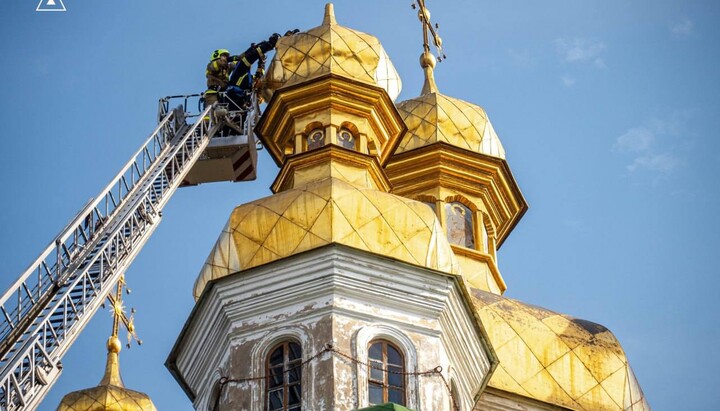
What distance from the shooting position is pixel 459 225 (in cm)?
3306

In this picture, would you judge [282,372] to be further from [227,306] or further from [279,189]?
[279,189]

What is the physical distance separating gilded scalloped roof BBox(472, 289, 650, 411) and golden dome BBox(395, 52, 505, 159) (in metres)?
4.14

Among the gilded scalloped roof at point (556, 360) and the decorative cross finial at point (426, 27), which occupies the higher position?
the decorative cross finial at point (426, 27)

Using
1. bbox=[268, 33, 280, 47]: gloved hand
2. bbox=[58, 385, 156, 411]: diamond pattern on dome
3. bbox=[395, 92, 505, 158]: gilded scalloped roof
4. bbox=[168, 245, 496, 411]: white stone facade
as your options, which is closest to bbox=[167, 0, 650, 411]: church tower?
bbox=[168, 245, 496, 411]: white stone facade

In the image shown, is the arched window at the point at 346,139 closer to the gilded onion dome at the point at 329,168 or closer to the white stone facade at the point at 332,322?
the gilded onion dome at the point at 329,168

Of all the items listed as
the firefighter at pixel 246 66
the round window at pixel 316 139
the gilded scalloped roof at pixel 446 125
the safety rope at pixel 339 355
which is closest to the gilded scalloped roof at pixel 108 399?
the firefighter at pixel 246 66

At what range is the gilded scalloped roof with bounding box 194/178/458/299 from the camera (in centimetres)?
2606

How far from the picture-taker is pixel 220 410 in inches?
1008

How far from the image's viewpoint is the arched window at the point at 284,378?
25125 mm

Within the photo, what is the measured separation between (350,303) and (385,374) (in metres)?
0.90

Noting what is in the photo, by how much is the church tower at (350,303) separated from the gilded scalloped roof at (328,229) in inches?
0.7

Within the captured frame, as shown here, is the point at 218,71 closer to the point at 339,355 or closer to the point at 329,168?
the point at 329,168

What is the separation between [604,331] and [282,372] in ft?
19.6

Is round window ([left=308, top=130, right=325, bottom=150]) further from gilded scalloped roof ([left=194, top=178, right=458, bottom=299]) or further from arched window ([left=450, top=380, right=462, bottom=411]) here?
arched window ([left=450, top=380, right=462, bottom=411])
